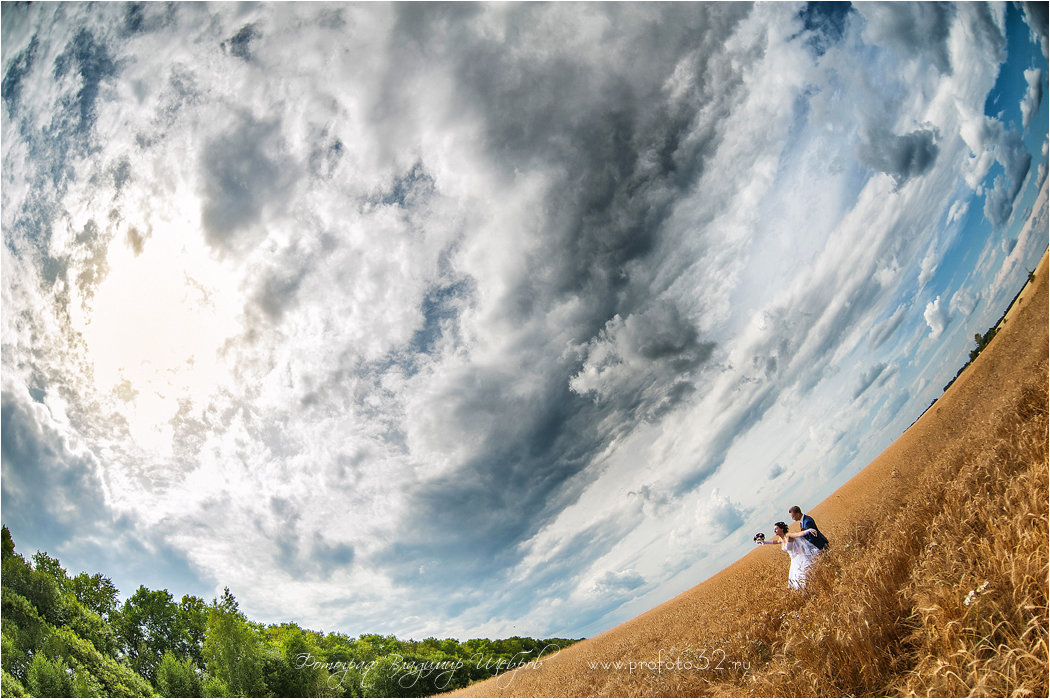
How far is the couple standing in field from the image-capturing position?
432 inches

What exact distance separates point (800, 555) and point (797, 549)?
0.17 meters

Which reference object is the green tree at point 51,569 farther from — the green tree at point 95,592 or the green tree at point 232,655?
the green tree at point 232,655

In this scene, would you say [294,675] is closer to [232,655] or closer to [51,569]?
[232,655]

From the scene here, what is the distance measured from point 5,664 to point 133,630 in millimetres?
15838

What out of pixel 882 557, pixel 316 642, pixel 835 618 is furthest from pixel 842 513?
pixel 316 642

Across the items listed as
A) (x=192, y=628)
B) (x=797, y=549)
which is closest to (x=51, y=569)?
(x=192, y=628)

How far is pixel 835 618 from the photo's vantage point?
26.3ft

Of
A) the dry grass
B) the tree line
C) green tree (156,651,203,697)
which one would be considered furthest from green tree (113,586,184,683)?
the dry grass

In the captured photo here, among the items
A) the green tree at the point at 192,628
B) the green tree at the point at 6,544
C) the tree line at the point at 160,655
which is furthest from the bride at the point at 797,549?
the green tree at the point at 192,628

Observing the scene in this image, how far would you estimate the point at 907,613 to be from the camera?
7699 millimetres

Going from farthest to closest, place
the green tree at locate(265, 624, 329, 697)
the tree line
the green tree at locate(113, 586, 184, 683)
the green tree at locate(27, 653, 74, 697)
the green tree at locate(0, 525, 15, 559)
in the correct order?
the green tree at locate(113, 586, 184, 683) → the green tree at locate(265, 624, 329, 697) → the green tree at locate(0, 525, 15, 559) → the tree line → the green tree at locate(27, 653, 74, 697)

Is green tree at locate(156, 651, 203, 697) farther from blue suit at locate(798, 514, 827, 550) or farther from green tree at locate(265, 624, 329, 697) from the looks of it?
blue suit at locate(798, 514, 827, 550)

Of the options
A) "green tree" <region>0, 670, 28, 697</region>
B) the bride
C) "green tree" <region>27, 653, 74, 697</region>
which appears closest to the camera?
the bride

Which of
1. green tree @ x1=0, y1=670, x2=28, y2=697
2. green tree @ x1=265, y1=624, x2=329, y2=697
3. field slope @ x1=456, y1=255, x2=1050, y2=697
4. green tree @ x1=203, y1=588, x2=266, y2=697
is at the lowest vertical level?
field slope @ x1=456, y1=255, x2=1050, y2=697
